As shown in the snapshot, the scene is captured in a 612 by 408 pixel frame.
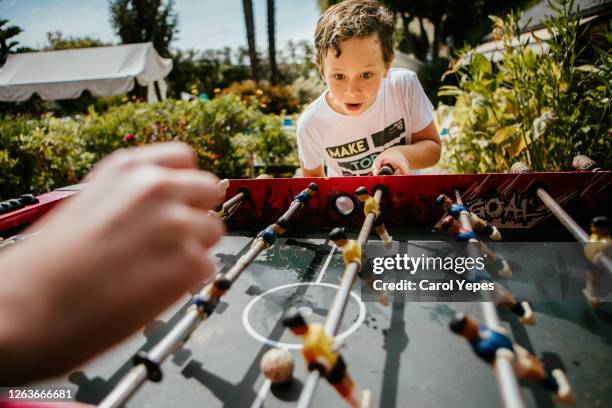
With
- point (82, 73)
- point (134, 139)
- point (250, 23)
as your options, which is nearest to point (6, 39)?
point (82, 73)

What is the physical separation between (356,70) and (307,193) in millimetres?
862

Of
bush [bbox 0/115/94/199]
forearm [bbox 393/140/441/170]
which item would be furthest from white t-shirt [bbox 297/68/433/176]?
bush [bbox 0/115/94/199]

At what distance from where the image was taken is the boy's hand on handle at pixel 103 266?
38 centimetres

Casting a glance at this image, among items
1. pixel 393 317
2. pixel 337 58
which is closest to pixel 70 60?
pixel 337 58

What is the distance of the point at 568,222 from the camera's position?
1290mm

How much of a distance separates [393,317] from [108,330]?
963 millimetres

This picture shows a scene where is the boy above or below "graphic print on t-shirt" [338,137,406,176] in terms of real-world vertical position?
above

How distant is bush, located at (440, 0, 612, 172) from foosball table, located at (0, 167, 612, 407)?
159 centimetres

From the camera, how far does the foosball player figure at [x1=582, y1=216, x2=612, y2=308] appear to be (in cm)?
107

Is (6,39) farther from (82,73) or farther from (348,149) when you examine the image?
(348,149)

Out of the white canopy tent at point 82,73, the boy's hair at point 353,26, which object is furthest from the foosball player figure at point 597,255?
the white canopy tent at point 82,73

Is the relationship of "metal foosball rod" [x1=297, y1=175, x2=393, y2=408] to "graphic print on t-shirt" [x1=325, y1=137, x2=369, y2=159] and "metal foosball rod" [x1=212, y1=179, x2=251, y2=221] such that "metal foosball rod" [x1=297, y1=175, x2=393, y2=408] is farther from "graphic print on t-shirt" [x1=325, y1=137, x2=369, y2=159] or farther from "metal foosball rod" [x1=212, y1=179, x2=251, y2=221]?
"graphic print on t-shirt" [x1=325, y1=137, x2=369, y2=159]

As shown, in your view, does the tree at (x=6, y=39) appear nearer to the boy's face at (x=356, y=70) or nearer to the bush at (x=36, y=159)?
the bush at (x=36, y=159)

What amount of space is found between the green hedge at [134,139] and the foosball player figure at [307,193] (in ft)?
15.4
